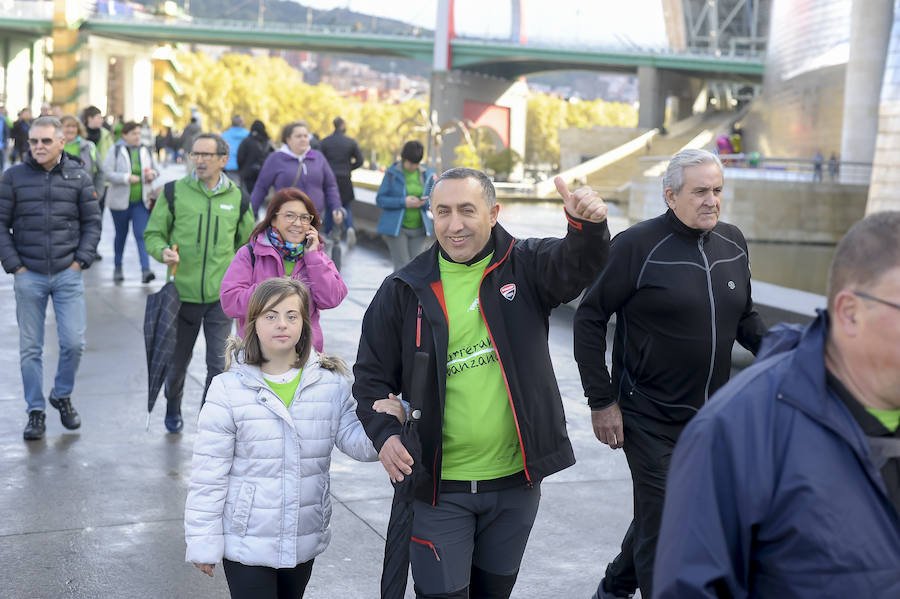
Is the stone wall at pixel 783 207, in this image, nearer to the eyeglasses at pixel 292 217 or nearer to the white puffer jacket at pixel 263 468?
the eyeglasses at pixel 292 217

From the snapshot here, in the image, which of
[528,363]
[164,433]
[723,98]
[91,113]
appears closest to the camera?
[528,363]

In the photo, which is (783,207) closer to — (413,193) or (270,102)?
(413,193)

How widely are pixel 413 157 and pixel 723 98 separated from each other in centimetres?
9629

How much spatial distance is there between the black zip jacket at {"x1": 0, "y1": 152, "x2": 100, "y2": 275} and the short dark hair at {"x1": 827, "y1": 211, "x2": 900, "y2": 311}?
5.73 metres

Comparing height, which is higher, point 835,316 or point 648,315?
point 835,316

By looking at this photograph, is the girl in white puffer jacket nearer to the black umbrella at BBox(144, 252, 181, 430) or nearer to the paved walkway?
the paved walkway

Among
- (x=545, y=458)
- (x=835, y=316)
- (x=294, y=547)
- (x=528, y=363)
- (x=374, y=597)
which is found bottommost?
(x=374, y=597)

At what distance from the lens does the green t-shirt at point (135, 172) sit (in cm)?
1315

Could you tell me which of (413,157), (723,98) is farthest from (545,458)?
(723,98)

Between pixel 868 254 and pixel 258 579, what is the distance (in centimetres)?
230

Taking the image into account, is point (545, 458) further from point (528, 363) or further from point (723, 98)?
point (723, 98)

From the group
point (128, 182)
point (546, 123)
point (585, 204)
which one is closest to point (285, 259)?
point (585, 204)

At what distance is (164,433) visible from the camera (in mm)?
7266

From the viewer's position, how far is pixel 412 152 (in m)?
10.9
